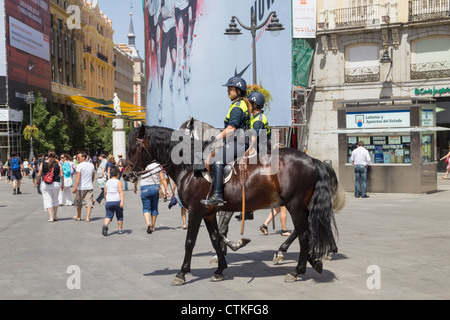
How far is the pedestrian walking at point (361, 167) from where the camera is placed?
60.0 feet

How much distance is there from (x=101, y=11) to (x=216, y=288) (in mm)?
91472

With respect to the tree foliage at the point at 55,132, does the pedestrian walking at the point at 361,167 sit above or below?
below

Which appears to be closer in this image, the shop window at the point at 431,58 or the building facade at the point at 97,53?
the shop window at the point at 431,58

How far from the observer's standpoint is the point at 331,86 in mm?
32750

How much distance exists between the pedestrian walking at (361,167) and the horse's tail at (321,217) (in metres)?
11.3

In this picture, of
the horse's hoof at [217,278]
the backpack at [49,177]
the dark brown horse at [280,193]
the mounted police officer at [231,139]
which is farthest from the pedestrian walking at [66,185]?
the horse's hoof at [217,278]

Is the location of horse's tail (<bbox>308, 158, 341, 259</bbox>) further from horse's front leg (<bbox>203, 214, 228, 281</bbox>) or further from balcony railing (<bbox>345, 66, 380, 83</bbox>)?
balcony railing (<bbox>345, 66, 380, 83</bbox>)

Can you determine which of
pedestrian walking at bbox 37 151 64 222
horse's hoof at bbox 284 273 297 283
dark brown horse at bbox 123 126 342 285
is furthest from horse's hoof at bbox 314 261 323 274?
pedestrian walking at bbox 37 151 64 222

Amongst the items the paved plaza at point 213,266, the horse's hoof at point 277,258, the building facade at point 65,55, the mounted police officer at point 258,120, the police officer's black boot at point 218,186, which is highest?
the building facade at point 65,55

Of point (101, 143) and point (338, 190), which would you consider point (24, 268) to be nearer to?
point (338, 190)

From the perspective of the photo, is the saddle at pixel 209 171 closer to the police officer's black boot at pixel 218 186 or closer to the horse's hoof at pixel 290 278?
the police officer's black boot at pixel 218 186

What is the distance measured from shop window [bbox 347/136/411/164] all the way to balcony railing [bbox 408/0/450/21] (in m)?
13.5

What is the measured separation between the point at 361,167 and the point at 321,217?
11698 mm

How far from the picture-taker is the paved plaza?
639 cm
